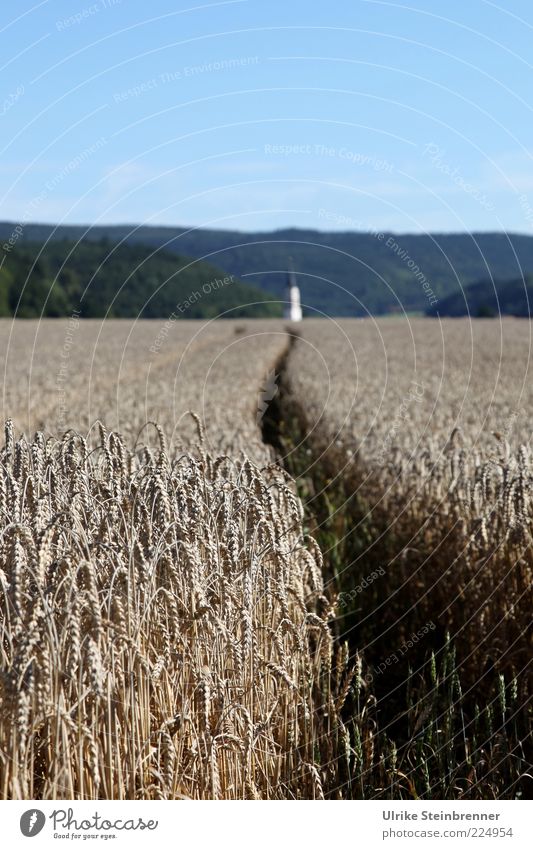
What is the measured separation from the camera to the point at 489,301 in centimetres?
10194

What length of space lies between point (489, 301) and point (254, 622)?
10235 cm

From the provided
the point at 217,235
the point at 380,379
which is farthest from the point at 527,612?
the point at 217,235

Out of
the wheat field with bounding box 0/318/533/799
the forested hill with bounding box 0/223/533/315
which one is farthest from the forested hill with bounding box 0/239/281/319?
the wheat field with bounding box 0/318/533/799

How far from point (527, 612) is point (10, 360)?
22.0 meters

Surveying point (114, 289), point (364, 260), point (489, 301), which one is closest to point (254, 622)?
point (364, 260)

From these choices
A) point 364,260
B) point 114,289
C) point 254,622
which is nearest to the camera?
point 254,622

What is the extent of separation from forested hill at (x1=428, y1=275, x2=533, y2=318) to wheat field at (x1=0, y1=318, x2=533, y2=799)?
76885 millimetres

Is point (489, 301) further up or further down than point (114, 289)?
further up

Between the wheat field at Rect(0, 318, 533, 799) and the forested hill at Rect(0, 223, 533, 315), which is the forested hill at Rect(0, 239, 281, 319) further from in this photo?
the wheat field at Rect(0, 318, 533, 799)

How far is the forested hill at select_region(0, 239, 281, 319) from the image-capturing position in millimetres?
77875

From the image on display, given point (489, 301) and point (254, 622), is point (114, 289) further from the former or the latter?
point (254, 622)

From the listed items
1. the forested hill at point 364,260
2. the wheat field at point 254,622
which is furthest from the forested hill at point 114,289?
the wheat field at point 254,622

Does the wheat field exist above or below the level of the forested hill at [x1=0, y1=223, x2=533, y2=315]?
below

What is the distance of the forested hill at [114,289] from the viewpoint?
77.9 m
